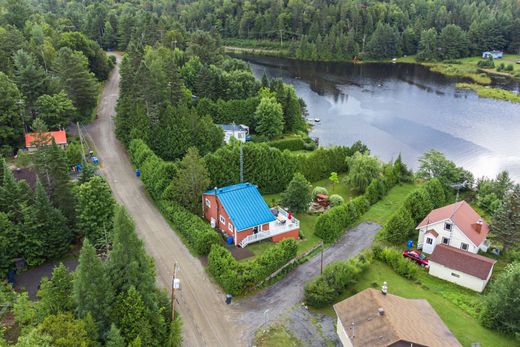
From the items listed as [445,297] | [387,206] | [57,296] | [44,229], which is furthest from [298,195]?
[57,296]

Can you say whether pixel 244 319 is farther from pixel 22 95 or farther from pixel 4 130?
pixel 22 95

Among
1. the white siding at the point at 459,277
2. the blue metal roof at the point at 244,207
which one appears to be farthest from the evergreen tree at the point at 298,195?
the white siding at the point at 459,277

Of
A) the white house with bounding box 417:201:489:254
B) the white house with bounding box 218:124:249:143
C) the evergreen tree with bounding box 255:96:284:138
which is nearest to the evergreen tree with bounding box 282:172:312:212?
the white house with bounding box 417:201:489:254

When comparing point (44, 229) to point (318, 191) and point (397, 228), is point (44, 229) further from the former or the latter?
point (397, 228)

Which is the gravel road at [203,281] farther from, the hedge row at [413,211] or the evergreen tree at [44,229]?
the evergreen tree at [44,229]

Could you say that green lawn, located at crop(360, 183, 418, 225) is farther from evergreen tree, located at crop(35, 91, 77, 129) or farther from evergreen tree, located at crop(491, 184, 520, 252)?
evergreen tree, located at crop(35, 91, 77, 129)

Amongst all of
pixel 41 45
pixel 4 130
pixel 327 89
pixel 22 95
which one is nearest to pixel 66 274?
pixel 4 130
